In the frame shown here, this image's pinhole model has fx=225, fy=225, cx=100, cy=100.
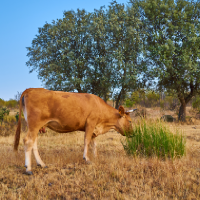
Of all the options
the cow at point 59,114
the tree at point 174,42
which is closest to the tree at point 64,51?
the tree at point 174,42

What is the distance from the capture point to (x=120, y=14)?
1858cm

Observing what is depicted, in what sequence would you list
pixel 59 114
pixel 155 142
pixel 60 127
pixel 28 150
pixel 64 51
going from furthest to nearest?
pixel 64 51 → pixel 155 142 → pixel 60 127 → pixel 59 114 → pixel 28 150

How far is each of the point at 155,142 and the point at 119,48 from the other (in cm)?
1281

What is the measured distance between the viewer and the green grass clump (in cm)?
642

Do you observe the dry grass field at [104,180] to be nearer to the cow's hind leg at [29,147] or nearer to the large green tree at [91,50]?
the cow's hind leg at [29,147]

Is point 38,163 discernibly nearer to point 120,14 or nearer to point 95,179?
point 95,179

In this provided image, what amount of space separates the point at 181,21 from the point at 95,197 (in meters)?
18.9

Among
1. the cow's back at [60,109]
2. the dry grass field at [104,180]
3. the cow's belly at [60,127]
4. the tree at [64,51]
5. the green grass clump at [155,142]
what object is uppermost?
the tree at [64,51]

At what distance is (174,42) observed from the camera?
19812 millimetres

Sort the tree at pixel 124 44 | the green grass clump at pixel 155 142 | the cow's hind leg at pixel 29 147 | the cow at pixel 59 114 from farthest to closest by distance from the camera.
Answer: the tree at pixel 124 44 → the green grass clump at pixel 155 142 → the cow at pixel 59 114 → the cow's hind leg at pixel 29 147

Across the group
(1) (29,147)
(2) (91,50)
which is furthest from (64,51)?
(1) (29,147)

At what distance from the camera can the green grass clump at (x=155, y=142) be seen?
6.42m

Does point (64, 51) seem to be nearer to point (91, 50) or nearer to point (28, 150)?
point (91, 50)

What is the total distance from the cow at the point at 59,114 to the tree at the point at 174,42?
41.0 feet
